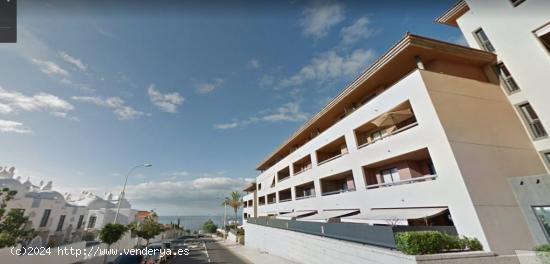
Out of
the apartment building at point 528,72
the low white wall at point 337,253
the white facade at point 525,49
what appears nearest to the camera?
the low white wall at point 337,253

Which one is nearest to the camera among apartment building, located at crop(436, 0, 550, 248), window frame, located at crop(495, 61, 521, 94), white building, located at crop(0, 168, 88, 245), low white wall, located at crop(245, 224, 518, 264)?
low white wall, located at crop(245, 224, 518, 264)

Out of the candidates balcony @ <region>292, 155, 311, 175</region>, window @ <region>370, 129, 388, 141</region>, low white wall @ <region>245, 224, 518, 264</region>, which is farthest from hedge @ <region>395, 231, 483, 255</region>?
balcony @ <region>292, 155, 311, 175</region>

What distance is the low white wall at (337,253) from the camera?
28.2 feet

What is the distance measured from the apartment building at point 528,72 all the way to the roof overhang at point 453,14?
2.06 meters

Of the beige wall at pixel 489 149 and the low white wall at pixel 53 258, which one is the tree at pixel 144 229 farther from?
the beige wall at pixel 489 149

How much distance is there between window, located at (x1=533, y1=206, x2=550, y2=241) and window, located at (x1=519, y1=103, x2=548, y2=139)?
5.70 m

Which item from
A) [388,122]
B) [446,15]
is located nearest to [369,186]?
[388,122]

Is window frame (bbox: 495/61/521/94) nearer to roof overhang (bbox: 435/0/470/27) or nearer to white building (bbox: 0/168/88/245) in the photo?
roof overhang (bbox: 435/0/470/27)

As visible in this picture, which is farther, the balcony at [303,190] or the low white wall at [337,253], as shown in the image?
the balcony at [303,190]

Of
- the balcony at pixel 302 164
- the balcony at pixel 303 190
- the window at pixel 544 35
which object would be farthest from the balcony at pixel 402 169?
the balcony at pixel 303 190

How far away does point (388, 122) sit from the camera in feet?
52.5

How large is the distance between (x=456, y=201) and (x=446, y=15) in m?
17.4

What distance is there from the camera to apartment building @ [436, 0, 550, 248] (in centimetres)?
1029

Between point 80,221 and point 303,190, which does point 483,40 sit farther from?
point 80,221
